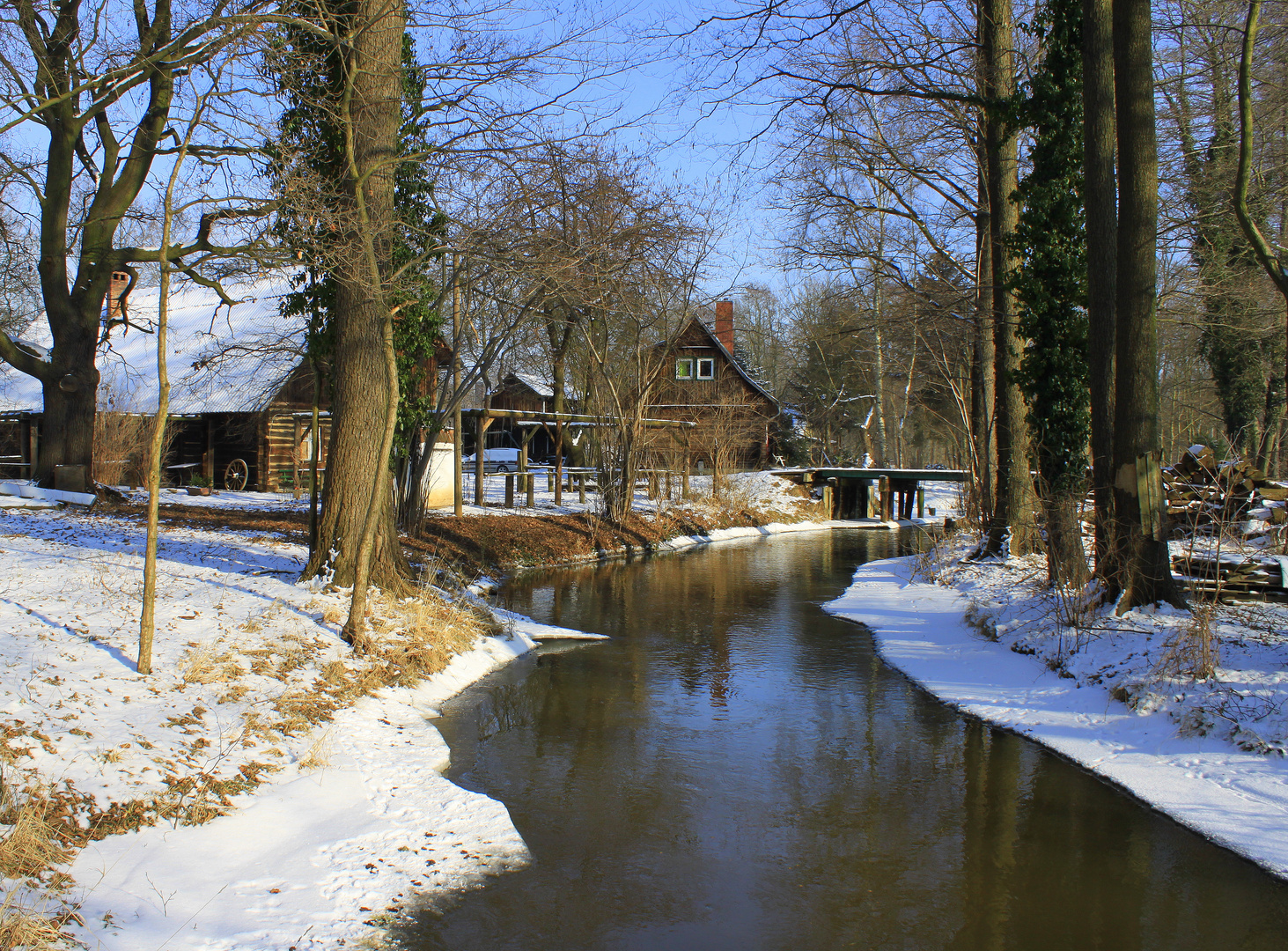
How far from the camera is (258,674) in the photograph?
693 cm

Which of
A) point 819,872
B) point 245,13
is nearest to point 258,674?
point 819,872

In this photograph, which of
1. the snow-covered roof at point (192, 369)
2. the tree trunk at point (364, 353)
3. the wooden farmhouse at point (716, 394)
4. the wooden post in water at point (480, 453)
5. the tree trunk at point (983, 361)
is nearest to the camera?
the tree trunk at point (364, 353)

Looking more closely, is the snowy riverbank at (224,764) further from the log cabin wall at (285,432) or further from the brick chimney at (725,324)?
the brick chimney at (725,324)

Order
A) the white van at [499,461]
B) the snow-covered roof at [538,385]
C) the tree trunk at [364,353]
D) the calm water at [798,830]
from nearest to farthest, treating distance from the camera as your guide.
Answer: the calm water at [798,830], the tree trunk at [364,353], the white van at [499,461], the snow-covered roof at [538,385]

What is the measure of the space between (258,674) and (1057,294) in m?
10.9

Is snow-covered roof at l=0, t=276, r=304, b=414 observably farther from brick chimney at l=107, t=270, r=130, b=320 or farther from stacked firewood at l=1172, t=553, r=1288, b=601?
stacked firewood at l=1172, t=553, r=1288, b=601

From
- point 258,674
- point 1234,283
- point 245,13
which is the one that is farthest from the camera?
point 1234,283

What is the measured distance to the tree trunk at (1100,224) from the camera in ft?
31.8

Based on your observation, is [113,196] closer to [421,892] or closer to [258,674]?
[258,674]

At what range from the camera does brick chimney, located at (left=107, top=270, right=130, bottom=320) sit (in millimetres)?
15922

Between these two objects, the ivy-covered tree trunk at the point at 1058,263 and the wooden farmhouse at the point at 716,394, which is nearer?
the ivy-covered tree trunk at the point at 1058,263

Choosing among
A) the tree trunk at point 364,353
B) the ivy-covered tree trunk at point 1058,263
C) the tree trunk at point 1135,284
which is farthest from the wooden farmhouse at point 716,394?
the tree trunk at point 1135,284

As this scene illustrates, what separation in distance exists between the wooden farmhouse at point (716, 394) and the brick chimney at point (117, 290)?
18.2 m

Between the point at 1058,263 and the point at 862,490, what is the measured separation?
915 inches
